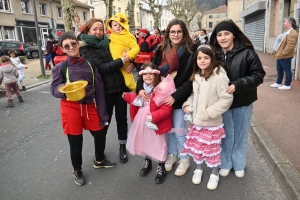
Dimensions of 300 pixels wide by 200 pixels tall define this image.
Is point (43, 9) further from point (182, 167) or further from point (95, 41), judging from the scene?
point (182, 167)

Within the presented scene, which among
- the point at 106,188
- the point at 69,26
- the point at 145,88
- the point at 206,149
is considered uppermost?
the point at 69,26

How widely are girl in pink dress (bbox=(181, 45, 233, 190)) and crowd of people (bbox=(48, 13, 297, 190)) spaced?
0.03 feet

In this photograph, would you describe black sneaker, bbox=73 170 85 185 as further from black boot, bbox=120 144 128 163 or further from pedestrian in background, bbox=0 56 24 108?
pedestrian in background, bbox=0 56 24 108

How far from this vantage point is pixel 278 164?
2945 millimetres

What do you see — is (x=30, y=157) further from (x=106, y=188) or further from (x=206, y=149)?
(x=206, y=149)

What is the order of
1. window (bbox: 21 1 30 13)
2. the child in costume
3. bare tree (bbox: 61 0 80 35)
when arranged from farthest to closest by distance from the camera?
window (bbox: 21 1 30 13) < bare tree (bbox: 61 0 80 35) < the child in costume

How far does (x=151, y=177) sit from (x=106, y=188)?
0.58m

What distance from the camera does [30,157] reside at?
3.78 metres

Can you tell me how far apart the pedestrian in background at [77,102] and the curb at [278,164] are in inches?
85.8

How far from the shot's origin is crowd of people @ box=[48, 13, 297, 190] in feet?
8.22

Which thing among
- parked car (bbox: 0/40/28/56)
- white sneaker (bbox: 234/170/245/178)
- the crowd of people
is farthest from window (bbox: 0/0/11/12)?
white sneaker (bbox: 234/170/245/178)

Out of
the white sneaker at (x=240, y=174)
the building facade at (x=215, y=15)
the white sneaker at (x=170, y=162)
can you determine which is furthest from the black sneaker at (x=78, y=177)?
the building facade at (x=215, y=15)

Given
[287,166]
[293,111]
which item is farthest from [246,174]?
[293,111]

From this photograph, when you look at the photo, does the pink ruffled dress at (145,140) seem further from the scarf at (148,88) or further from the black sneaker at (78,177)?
the black sneaker at (78,177)
